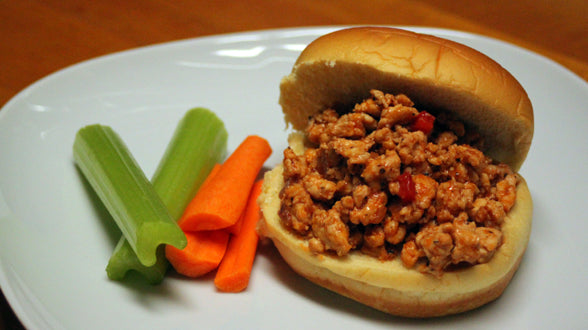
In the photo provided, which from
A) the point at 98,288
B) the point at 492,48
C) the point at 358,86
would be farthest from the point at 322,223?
the point at 492,48

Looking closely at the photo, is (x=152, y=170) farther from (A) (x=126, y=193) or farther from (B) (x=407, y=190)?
(B) (x=407, y=190)

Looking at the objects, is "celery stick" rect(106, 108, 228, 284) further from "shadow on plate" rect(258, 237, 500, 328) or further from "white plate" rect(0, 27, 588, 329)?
"shadow on plate" rect(258, 237, 500, 328)

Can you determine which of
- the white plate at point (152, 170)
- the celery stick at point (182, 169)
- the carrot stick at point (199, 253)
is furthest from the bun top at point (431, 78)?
the carrot stick at point (199, 253)

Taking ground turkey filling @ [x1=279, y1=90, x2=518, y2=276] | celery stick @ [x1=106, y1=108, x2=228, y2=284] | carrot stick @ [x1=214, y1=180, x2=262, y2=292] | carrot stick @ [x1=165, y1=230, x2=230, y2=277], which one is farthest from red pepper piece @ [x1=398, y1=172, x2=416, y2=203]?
celery stick @ [x1=106, y1=108, x2=228, y2=284]

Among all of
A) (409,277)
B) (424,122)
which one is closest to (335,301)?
(409,277)

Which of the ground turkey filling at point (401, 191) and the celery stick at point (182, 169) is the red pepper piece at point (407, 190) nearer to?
the ground turkey filling at point (401, 191)

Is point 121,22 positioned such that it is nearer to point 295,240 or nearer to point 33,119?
point 33,119
